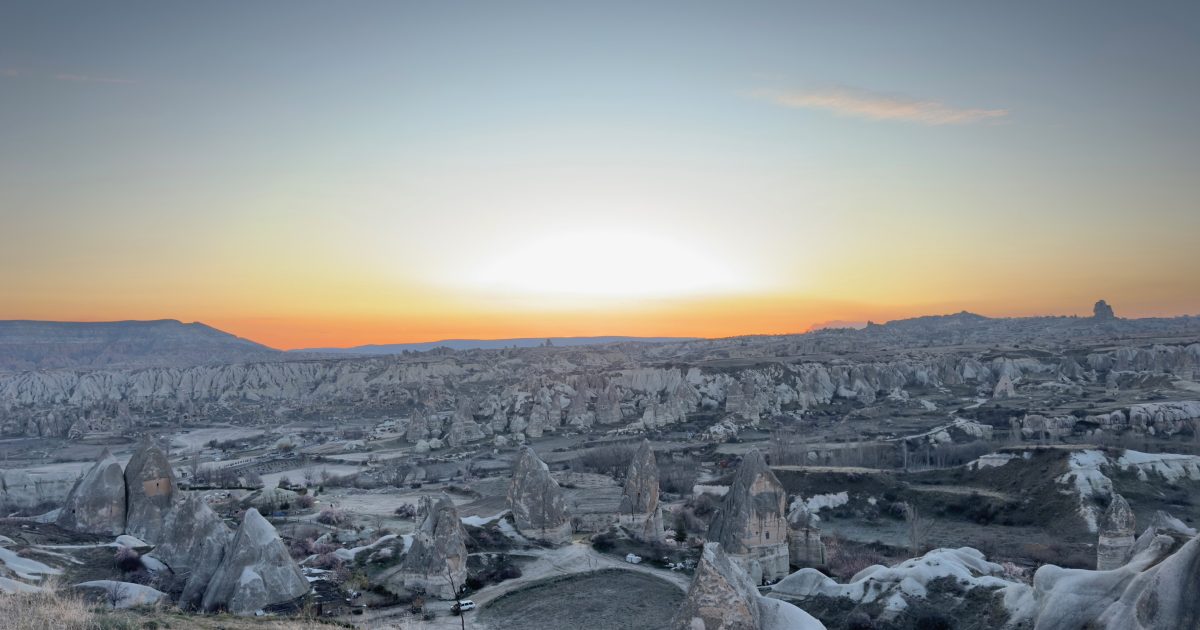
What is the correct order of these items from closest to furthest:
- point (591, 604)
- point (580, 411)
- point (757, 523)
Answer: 1. point (591, 604)
2. point (757, 523)
3. point (580, 411)

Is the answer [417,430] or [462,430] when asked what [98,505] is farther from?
[417,430]

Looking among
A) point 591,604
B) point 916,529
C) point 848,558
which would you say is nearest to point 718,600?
point 591,604

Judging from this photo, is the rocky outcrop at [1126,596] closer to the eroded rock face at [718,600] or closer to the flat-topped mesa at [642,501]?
the eroded rock face at [718,600]

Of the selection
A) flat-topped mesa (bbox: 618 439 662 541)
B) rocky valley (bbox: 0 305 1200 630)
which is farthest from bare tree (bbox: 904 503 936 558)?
flat-topped mesa (bbox: 618 439 662 541)

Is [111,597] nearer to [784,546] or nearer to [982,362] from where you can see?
[784,546]

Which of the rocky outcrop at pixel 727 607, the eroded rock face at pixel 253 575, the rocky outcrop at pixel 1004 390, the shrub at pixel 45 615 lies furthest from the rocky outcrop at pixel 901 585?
the rocky outcrop at pixel 1004 390

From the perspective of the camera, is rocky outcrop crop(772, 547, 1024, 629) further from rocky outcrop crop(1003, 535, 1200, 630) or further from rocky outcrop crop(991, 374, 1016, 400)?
rocky outcrop crop(991, 374, 1016, 400)
